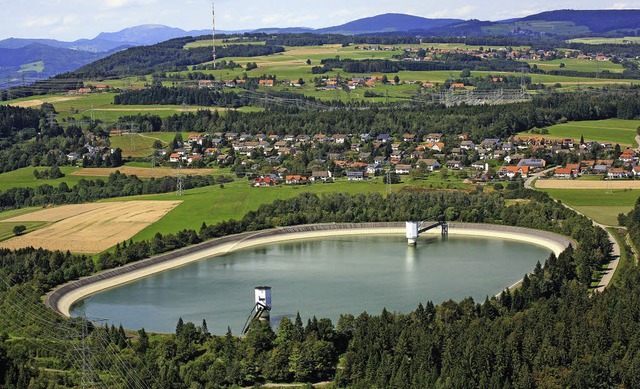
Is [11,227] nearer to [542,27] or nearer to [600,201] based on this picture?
[600,201]

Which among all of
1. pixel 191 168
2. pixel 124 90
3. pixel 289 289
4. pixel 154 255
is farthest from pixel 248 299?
pixel 124 90

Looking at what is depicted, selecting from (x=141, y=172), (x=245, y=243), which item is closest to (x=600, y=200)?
(x=245, y=243)

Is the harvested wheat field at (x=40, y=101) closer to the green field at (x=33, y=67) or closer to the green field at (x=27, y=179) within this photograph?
the green field at (x=27, y=179)

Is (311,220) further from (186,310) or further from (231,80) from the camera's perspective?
(231,80)

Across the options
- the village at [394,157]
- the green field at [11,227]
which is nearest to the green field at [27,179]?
the village at [394,157]

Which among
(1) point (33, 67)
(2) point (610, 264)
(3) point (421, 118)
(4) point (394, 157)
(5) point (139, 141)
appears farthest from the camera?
(1) point (33, 67)
